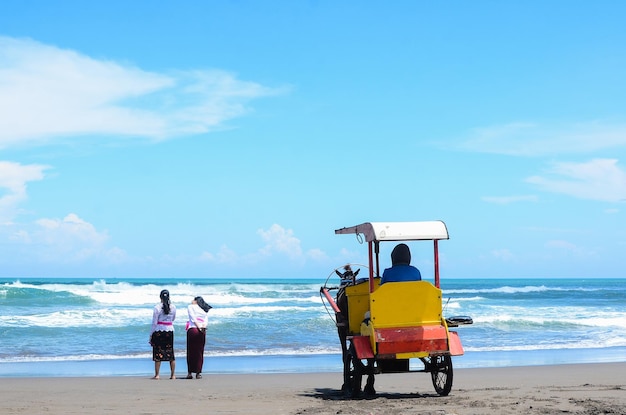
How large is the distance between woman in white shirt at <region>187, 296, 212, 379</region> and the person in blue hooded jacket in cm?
430

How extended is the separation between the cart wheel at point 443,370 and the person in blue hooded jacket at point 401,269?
1.03m

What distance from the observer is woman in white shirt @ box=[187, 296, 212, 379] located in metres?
12.3

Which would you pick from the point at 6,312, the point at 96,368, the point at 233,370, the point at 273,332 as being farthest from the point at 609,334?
the point at 6,312

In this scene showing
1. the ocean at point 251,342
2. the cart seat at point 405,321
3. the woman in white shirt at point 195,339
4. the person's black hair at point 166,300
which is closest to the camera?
the cart seat at point 405,321

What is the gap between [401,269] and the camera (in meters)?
8.86

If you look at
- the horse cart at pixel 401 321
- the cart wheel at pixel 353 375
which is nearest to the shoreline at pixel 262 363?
the cart wheel at pixel 353 375

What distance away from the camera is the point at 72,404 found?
30.1 feet

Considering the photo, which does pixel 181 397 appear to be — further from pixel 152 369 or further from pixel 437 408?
pixel 152 369

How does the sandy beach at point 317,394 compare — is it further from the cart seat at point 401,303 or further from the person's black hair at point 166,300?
the person's black hair at point 166,300

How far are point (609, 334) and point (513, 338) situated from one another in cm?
320

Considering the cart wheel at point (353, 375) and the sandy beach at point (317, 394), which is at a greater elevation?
the cart wheel at point (353, 375)

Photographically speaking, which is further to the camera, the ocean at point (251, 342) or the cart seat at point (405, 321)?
the ocean at point (251, 342)

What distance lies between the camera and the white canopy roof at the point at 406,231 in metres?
8.74

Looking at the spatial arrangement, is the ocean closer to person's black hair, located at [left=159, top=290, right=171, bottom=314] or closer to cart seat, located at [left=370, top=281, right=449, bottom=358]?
cart seat, located at [left=370, top=281, right=449, bottom=358]
